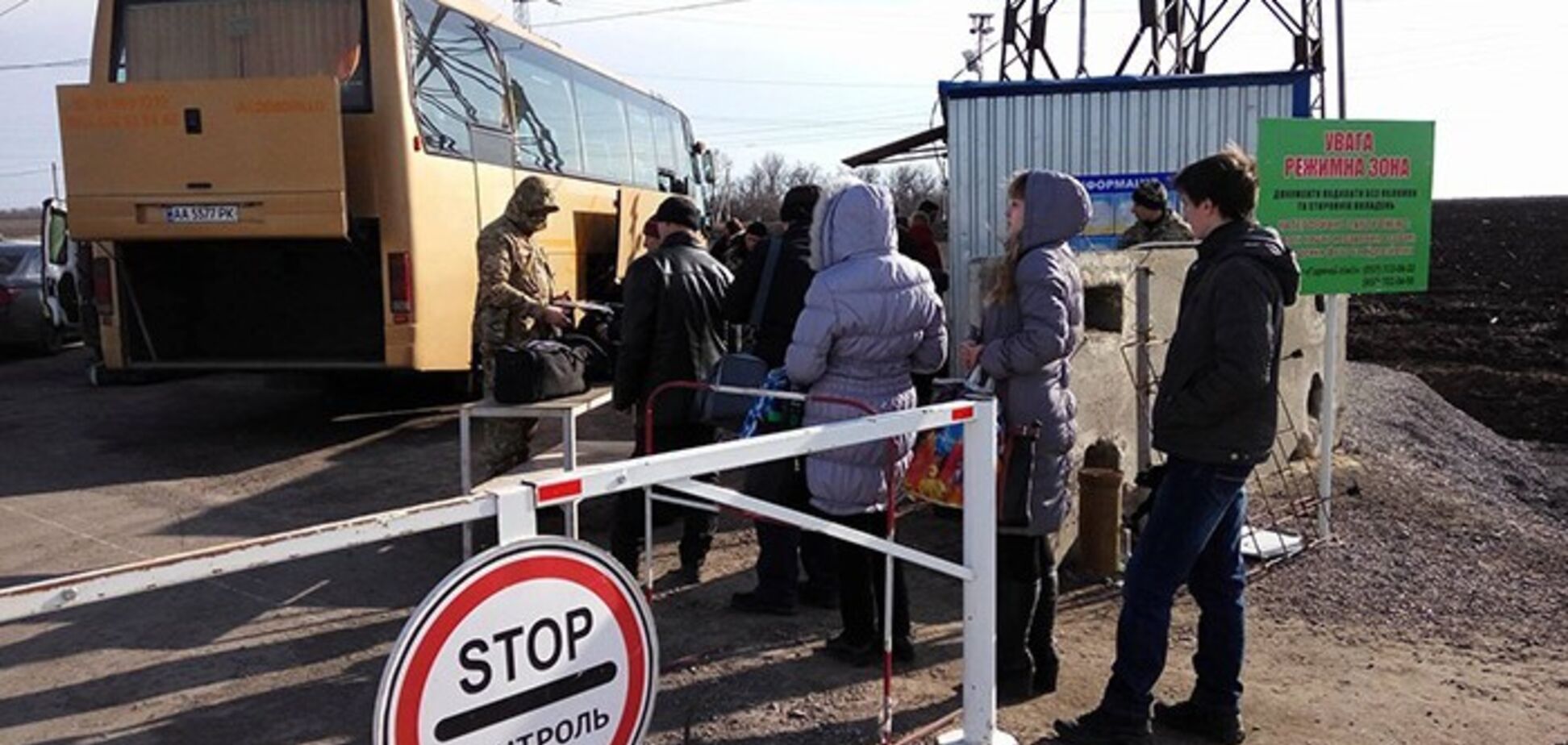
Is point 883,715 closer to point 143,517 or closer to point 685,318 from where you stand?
point 685,318

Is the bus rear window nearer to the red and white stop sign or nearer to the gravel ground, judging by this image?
the red and white stop sign

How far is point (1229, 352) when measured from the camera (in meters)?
3.86

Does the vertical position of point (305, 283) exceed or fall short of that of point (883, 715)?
it exceeds it

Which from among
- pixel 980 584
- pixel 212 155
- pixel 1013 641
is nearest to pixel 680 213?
pixel 1013 641

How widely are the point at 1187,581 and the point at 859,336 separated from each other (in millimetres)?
1467

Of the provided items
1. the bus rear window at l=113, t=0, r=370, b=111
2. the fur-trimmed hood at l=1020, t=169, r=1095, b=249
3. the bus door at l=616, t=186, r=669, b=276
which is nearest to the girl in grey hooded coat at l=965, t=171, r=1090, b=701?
the fur-trimmed hood at l=1020, t=169, r=1095, b=249

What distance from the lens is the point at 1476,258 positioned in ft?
128

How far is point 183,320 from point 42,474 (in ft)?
5.11

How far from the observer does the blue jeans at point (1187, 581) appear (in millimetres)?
4012

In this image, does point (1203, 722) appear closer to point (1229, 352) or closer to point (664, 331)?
point (1229, 352)

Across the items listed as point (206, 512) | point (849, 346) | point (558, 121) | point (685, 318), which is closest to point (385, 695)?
point (849, 346)

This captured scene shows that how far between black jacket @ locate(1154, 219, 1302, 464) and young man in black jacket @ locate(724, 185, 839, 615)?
1955 millimetres

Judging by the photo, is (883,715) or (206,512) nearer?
(883,715)

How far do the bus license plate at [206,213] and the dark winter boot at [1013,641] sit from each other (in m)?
6.13
